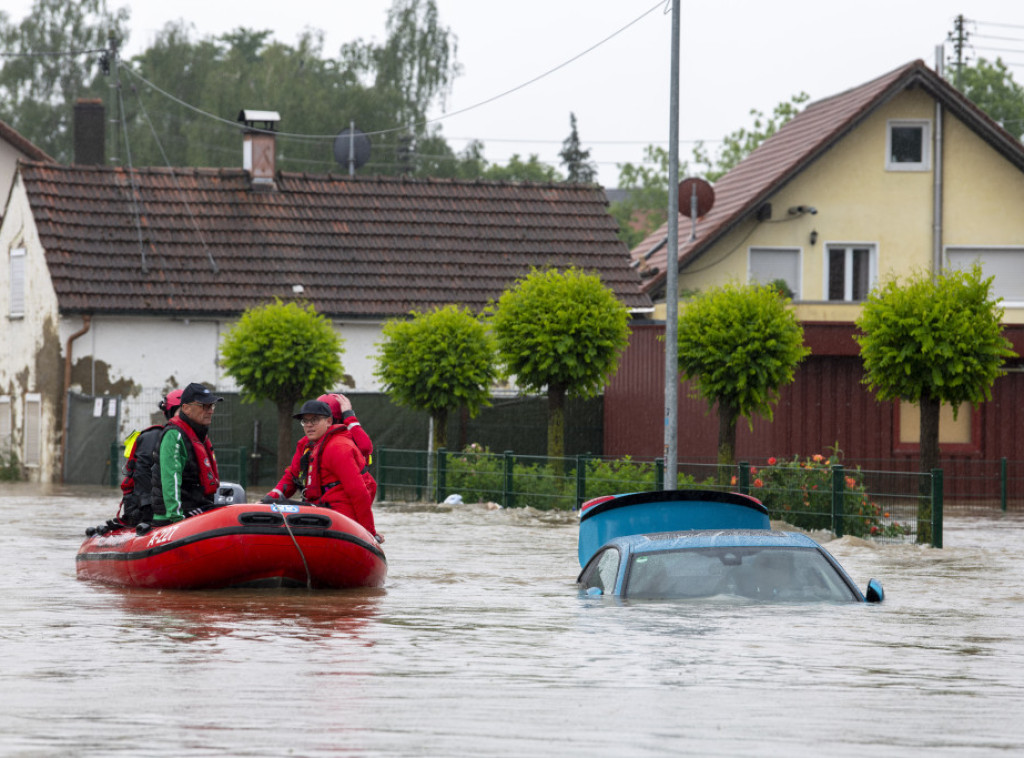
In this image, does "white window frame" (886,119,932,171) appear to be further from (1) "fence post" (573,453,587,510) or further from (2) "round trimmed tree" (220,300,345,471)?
(1) "fence post" (573,453,587,510)

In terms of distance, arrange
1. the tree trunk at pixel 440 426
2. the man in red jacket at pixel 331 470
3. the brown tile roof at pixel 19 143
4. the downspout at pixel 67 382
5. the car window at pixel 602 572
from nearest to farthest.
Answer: the car window at pixel 602 572
the man in red jacket at pixel 331 470
the tree trunk at pixel 440 426
the downspout at pixel 67 382
the brown tile roof at pixel 19 143

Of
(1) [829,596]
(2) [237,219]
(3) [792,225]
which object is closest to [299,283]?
(2) [237,219]

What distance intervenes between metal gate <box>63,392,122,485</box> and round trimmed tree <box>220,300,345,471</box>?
4.45m

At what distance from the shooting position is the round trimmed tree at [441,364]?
2841 centimetres

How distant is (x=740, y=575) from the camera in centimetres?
1189

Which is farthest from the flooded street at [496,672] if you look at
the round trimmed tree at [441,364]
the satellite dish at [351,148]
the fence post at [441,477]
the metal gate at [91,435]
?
the satellite dish at [351,148]

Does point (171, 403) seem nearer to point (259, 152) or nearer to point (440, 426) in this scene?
point (440, 426)

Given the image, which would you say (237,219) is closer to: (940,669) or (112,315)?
(112,315)

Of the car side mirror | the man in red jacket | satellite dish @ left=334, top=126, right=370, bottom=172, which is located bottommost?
the car side mirror

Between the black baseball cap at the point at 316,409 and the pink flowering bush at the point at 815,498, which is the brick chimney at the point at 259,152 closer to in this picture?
the pink flowering bush at the point at 815,498

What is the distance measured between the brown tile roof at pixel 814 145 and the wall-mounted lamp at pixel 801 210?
0.80m

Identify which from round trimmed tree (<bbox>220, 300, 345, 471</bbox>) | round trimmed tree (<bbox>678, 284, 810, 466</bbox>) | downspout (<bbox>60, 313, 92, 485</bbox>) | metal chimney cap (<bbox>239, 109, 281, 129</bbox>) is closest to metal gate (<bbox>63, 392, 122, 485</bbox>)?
downspout (<bbox>60, 313, 92, 485</bbox>)

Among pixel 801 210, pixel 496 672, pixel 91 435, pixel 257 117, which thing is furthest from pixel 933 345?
pixel 257 117

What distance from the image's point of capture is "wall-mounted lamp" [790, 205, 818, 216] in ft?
121
